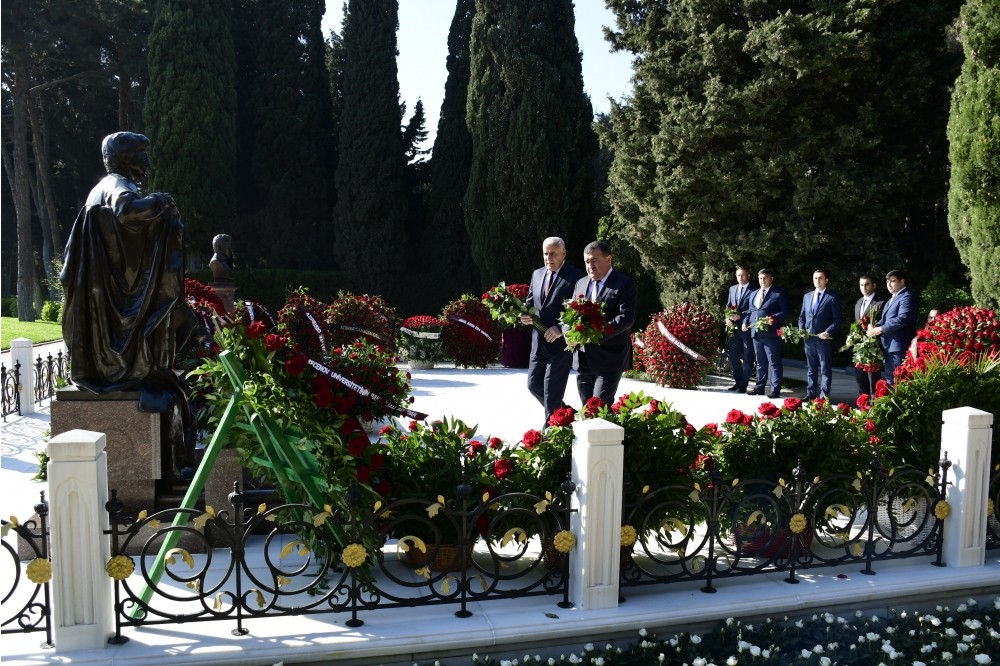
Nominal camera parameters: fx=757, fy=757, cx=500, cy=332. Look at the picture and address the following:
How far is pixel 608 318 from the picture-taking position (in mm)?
6621

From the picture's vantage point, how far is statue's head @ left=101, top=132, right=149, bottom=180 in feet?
16.4

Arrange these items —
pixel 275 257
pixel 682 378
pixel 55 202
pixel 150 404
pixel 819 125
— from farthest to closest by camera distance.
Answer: pixel 55 202
pixel 275 257
pixel 819 125
pixel 682 378
pixel 150 404

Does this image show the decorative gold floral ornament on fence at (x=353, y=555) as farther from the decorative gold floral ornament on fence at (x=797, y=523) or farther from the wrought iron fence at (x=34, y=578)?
the decorative gold floral ornament on fence at (x=797, y=523)

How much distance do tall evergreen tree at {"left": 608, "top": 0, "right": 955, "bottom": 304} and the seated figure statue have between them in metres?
10.6

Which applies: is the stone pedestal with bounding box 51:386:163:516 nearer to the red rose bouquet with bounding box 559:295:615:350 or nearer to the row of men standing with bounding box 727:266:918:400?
the red rose bouquet with bounding box 559:295:615:350

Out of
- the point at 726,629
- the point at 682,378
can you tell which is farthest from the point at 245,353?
the point at 682,378

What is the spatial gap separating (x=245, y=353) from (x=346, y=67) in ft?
71.8

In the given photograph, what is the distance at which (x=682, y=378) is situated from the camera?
12.3 meters

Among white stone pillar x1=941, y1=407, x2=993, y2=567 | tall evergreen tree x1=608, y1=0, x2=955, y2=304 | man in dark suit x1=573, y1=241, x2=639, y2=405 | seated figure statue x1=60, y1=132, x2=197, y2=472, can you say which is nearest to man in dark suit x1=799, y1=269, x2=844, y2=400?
tall evergreen tree x1=608, y1=0, x2=955, y2=304

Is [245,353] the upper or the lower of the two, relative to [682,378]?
upper

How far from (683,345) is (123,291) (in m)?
9.06

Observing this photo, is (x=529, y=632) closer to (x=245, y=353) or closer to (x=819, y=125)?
(x=245, y=353)

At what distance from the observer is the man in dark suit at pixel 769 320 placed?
35.5ft

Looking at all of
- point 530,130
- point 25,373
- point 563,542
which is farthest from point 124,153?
point 530,130
